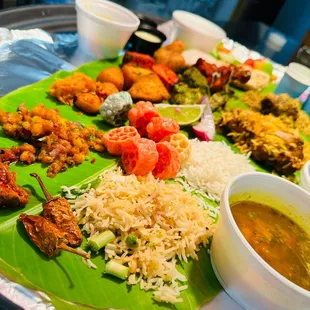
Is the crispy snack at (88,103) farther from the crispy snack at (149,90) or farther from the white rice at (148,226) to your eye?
the white rice at (148,226)

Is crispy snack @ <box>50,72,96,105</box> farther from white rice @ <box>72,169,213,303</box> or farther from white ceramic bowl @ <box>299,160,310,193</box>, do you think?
white ceramic bowl @ <box>299,160,310,193</box>

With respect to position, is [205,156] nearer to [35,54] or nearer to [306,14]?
[35,54]

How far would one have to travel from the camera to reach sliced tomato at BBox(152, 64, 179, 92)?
4.20 meters

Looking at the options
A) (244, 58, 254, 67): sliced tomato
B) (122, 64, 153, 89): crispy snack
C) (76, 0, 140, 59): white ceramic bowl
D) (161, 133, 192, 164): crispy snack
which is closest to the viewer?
(161, 133, 192, 164): crispy snack

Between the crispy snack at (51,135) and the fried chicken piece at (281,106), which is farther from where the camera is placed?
the fried chicken piece at (281,106)

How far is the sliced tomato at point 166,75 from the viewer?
420 cm

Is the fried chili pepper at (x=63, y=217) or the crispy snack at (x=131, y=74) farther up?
the crispy snack at (x=131, y=74)

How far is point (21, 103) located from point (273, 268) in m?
2.35

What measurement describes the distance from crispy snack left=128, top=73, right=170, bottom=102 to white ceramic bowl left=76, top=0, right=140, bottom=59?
0.66 metres

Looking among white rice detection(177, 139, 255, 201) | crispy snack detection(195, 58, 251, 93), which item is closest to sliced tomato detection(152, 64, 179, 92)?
crispy snack detection(195, 58, 251, 93)

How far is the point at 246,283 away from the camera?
6.97ft

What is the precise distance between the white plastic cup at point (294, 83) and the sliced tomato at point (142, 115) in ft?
8.72

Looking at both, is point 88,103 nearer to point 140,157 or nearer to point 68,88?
point 68,88

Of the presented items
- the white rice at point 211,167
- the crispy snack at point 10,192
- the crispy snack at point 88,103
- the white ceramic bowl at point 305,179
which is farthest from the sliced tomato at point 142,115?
the white ceramic bowl at point 305,179
